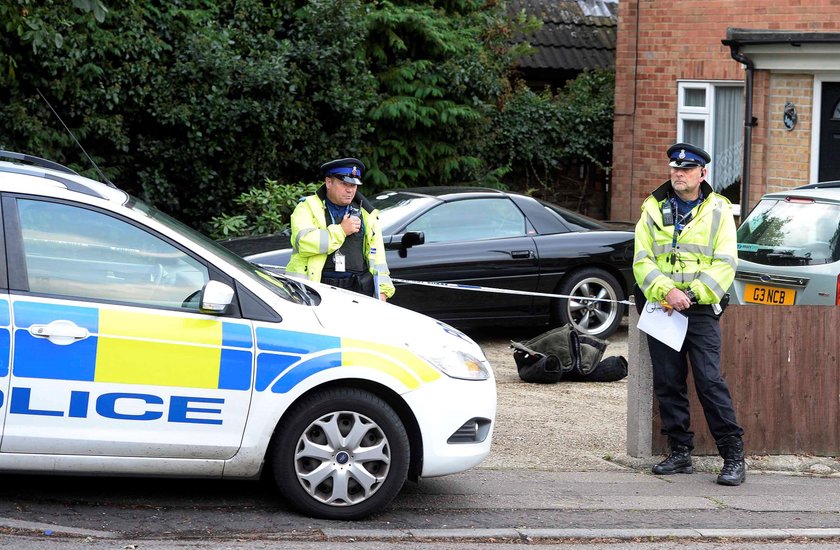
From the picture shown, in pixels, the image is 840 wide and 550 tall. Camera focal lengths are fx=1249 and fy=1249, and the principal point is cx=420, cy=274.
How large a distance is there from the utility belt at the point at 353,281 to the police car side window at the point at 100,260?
5.63 feet

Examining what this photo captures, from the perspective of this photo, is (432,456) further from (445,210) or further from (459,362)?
(445,210)

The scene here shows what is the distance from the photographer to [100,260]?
575 centimetres

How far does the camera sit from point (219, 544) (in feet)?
18.1

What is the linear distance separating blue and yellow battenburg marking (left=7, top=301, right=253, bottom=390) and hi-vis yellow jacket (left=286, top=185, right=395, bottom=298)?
1688mm

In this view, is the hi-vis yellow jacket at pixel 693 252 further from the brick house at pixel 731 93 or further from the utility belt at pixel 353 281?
the brick house at pixel 731 93

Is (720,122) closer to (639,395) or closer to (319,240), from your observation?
(639,395)

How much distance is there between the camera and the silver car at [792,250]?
8992 millimetres

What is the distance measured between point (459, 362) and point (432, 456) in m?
0.48

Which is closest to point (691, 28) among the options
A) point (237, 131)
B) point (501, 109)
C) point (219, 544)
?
point (501, 109)

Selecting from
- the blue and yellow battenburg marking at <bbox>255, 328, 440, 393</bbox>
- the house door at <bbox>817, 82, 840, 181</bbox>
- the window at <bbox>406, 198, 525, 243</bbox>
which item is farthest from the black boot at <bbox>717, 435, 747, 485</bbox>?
the house door at <bbox>817, 82, 840, 181</bbox>

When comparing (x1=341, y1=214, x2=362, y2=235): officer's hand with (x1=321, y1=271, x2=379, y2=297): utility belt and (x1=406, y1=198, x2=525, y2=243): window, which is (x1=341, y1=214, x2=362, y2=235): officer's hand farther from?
(x1=406, y1=198, x2=525, y2=243): window

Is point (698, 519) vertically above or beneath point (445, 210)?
beneath

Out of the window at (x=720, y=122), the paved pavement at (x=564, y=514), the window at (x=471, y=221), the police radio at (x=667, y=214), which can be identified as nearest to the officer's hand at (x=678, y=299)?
the police radio at (x=667, y=214)

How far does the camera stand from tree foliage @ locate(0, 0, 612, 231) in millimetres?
13836
